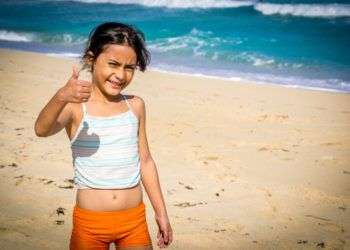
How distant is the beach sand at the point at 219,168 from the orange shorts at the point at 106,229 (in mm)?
1335

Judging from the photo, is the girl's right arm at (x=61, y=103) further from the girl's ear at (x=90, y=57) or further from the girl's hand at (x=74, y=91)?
the girl's ear at (x=90, y=57)

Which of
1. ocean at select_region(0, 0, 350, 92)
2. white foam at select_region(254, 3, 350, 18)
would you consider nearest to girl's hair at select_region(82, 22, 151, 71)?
ocean at select_region(0, 0, 350, 92)

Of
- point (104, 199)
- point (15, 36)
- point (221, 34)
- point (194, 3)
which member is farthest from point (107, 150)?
point (194, 3)

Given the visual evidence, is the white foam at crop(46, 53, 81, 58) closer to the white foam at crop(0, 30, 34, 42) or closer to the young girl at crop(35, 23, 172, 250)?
the white foam at crop(0, 30, 34, 42)

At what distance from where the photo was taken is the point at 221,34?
1881 centimetres

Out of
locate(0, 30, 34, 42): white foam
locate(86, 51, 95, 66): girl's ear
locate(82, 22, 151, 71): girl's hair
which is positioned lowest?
locate(0, 30, 34, 42): white foam

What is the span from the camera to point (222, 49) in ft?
51.9

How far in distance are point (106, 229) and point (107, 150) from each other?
0.41 m

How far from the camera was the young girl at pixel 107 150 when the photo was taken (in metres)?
2.39

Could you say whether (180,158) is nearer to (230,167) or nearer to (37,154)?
(230,167)

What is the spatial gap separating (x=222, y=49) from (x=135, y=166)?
13729 millimetres

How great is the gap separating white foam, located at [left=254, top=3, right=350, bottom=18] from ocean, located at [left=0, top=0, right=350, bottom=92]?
5 centimetres

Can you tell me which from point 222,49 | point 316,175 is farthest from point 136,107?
point 222,49

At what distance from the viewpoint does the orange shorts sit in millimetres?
2367
